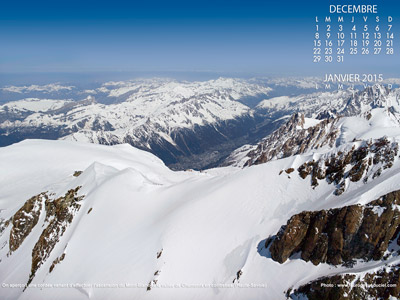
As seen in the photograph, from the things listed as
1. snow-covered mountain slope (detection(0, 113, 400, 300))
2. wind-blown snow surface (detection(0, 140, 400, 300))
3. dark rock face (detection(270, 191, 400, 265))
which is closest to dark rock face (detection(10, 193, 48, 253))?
snow-covered mountain slope (detection(0, 113, 400, 300))

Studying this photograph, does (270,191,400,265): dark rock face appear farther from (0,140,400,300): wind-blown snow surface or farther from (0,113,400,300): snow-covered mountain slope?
(0,140,400,300): wind-blown snow surface

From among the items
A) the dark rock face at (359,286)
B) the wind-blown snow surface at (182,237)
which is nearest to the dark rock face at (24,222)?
the wind-blown snow surface at (182,237)

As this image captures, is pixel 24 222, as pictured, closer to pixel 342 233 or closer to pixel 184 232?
pixel 184 232

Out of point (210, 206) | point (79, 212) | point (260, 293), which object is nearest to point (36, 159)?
point (79, 212)

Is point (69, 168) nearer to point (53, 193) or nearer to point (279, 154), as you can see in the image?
point (53, 193)

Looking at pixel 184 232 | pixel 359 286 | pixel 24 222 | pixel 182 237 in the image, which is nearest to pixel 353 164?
pixel 359 286

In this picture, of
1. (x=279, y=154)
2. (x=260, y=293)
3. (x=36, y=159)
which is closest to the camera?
(x=260, y=293)

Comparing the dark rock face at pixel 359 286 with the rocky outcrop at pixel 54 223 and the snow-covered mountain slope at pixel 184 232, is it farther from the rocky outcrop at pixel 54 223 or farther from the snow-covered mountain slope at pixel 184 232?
the rocky outcrop at pixel 54 223
